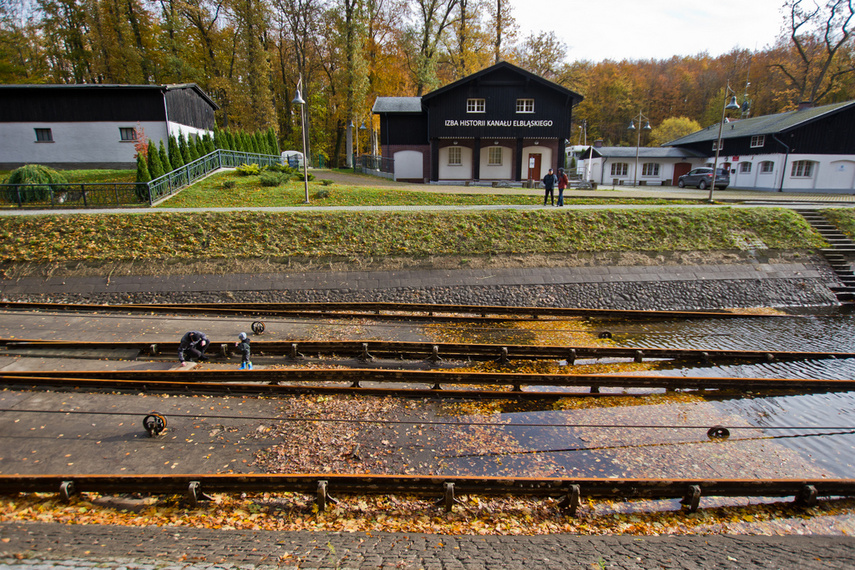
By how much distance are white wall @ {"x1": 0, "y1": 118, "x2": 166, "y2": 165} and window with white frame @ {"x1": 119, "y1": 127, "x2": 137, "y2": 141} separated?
175 millimetres

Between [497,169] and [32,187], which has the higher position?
[497,169]

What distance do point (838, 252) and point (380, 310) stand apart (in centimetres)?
2056

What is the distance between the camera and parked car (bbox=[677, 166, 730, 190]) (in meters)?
38.0

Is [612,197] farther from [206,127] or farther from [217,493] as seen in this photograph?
[206,127]

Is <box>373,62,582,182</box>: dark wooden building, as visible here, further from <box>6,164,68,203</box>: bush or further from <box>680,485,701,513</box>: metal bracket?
<box>680,485,701,513</box>: metal bracket

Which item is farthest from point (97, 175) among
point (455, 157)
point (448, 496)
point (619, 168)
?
point (619, 168)

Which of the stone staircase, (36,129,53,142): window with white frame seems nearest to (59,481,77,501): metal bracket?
the stone staircase

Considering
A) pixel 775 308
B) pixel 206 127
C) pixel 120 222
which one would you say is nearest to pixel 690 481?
pixel 775 308

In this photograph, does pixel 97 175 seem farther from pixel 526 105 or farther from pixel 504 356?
pixel 504 356

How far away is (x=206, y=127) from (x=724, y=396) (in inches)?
1626

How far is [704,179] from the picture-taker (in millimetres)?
39000

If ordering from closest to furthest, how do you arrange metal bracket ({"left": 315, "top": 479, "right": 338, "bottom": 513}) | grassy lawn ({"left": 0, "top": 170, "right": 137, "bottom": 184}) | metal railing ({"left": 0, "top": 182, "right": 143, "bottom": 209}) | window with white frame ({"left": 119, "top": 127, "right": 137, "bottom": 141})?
metal bracket ({"left": 315, "top": 479, "right": 338, "bottom": 513}) → metal railing ({"left": 0, "top": 182, "right": 143, "bottom": 209}) → grassy lawn ({"left": 0, "top": 170, "right": 137, "bottom": 184}) → window with white frame ({"left": 119, "top": 127, "right": 137, "bottom": 141})

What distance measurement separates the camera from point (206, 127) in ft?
126

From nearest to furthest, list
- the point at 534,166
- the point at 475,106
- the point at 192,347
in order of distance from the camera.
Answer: the point at 192,347 → the point at 475,106 → the point at 534,166
